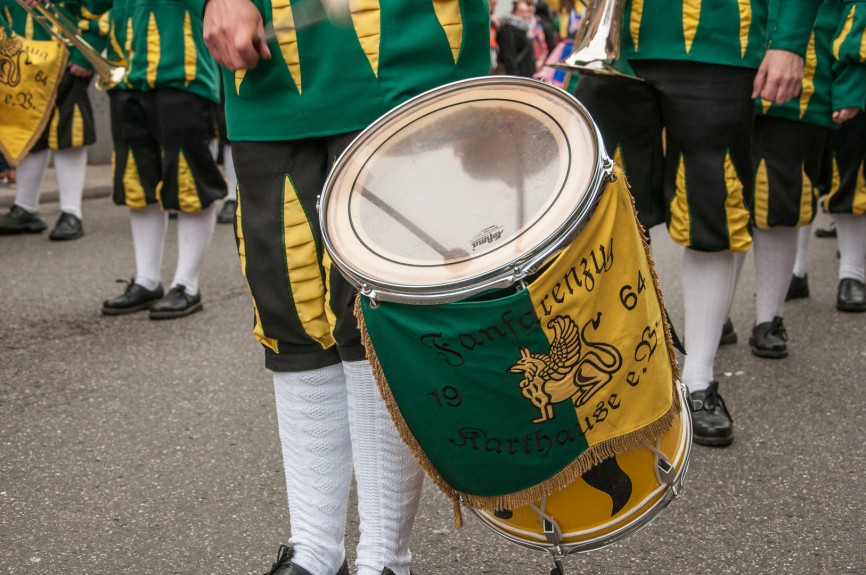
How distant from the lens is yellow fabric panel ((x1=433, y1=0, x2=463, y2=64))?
1.78 metres

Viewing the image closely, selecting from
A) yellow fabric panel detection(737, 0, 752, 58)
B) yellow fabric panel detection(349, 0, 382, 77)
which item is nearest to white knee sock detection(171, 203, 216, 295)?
yellow fabric panel detection(737, 0, 752, 58)

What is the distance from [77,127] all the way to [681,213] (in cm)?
399

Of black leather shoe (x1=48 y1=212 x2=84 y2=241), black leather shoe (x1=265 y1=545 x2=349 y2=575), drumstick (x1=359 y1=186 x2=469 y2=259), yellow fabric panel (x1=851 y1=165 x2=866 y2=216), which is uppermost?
drumstick (x1=359 y1=186 x2=469 y2=259)

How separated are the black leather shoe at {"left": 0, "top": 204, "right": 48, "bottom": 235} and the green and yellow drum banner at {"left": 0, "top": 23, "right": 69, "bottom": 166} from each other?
4.15 feet

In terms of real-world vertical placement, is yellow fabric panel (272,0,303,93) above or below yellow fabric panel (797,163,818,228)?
above

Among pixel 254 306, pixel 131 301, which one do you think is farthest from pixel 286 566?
pixel 131 301

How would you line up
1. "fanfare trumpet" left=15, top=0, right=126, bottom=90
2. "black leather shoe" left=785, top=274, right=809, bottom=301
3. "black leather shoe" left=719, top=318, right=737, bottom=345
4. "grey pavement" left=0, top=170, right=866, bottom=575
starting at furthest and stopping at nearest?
"black leather shoe" left=785, top=274, right=809, bottom=301 → "fanfare trumpet" left=15, top=0, right=126, bottom=90 → "black leather shoe" left=719, top=318, right=737, bottom=345 → "grey pavement" left=0, top=170, right=866, bottom=575

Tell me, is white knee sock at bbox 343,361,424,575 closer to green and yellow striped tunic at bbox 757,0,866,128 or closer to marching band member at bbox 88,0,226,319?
green and yellow striped tunic at bbox 757,0,866,128

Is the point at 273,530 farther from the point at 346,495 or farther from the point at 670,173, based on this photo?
the point at 670,173

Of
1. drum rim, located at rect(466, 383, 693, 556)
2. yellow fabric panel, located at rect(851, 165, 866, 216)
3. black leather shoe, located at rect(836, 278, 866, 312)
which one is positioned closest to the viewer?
drum rim, located at rect(466, 383, 693, 556)

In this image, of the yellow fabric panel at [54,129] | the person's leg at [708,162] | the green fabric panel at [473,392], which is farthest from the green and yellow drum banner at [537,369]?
the yellow fabric panel at [54,129]

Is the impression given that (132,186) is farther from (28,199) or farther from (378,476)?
(378,476)

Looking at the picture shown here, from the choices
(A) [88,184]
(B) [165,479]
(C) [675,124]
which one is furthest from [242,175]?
(A) [88,184]

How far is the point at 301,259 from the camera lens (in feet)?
5.94
